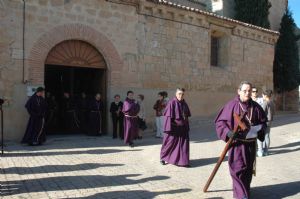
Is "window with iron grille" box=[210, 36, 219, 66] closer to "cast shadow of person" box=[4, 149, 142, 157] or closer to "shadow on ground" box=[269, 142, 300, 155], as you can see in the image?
"shadow on ground" box=[269, 142, 300, 155]

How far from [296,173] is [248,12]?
15.4 m

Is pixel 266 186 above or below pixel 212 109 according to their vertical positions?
below

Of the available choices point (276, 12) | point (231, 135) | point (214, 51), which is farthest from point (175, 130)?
point (276, 12)

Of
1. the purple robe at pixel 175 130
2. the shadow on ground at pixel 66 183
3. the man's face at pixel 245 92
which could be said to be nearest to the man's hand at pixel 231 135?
the man's face at pixel 245 92

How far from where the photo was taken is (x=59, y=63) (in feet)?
40.9

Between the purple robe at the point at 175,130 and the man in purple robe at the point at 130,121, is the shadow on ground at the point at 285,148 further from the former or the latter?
the man in purple robe at the point at 130,121

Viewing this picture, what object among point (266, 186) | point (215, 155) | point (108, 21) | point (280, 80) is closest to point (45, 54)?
point (108, 21)

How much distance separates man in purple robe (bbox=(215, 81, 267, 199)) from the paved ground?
47 cm

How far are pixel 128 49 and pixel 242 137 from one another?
27.0 feet

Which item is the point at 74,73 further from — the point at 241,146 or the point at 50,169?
the point at 241,146

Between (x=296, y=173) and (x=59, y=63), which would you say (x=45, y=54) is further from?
(x=296, y=173)

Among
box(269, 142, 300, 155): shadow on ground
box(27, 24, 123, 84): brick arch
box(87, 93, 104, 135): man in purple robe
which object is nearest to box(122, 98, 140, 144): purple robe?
box(87, 93, 104, 135): man in purple robe

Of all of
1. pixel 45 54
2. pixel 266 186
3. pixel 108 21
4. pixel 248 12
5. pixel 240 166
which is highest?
pixel 248 12

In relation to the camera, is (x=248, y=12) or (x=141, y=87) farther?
(x=248, y=12)
